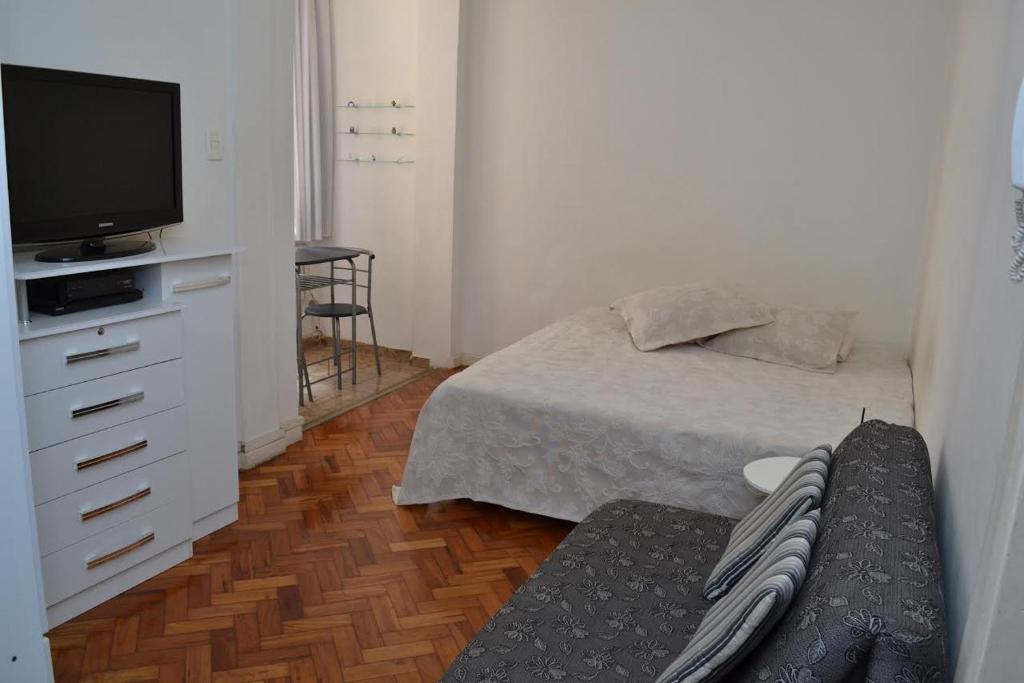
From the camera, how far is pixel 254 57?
132 inches

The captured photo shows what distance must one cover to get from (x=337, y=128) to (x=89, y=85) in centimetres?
296

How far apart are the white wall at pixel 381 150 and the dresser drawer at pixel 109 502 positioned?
2779 millimetres

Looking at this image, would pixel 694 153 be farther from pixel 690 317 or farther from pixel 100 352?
pixel 100 352

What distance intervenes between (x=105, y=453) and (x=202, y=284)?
623 mm

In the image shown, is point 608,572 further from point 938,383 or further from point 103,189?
point 103,189

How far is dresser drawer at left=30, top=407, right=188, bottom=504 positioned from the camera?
234cm

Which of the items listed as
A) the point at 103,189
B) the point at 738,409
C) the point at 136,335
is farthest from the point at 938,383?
the point at 103,189

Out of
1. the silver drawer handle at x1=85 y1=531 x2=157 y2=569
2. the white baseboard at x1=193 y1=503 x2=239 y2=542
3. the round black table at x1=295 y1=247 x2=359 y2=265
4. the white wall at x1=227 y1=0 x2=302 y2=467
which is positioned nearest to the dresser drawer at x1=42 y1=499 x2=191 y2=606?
the silver drawer handle at x1=85 y1=531 x2=157 y2=569

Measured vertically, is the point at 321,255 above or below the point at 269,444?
above

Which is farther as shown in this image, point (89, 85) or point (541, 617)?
point (89, 85)

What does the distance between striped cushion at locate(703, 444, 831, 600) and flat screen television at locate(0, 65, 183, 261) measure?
2018mm

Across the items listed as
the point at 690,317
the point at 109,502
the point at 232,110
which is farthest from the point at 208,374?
the point at 690,317

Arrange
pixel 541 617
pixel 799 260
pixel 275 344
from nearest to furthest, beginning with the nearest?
pixel 541 617, pixel 275 344, pixel 799 260

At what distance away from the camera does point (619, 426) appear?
2.89m
